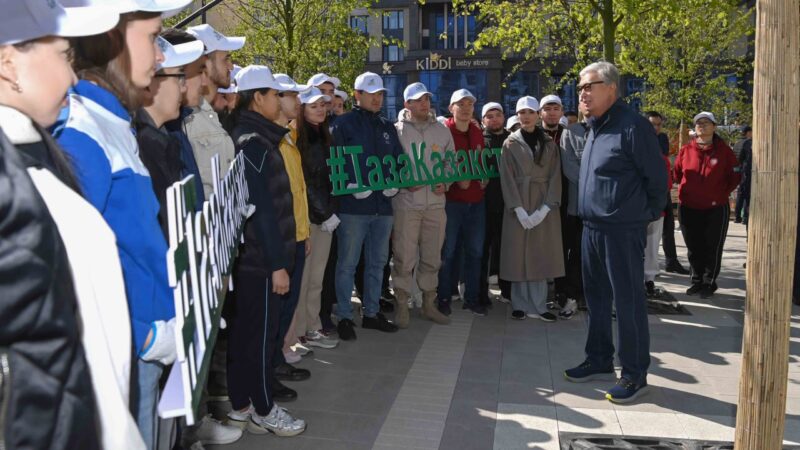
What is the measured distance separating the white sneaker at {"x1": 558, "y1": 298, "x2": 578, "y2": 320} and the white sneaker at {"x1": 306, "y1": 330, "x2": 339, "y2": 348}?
247cm

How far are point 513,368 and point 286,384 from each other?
1814 mm

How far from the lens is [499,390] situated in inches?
201

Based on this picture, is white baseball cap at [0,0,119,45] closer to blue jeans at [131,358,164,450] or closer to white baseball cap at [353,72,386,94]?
blue jeans at [131,358,164,450]

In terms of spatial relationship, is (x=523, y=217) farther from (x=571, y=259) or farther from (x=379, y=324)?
(x=379, y=324)

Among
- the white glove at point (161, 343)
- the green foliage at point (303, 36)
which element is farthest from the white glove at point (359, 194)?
the green foliage at point (303, 36)

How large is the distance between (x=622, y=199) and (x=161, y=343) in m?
3.59

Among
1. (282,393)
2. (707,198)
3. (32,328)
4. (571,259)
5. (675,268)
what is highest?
(32,328)

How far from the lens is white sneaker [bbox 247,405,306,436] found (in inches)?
167

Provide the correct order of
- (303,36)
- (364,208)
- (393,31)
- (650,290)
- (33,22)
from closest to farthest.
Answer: (33,22), (364,208), (650,290), (303,36), (393,31)

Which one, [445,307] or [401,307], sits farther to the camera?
[445,307]

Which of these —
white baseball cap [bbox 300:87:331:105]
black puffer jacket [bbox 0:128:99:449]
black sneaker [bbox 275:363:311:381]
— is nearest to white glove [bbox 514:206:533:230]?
white baseball cap [bbox 300:87:331:105]

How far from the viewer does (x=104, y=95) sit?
210 cm

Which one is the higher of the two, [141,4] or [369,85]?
[369,85]

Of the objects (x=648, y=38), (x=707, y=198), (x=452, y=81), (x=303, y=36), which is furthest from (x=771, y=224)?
(x=452, y=81)
